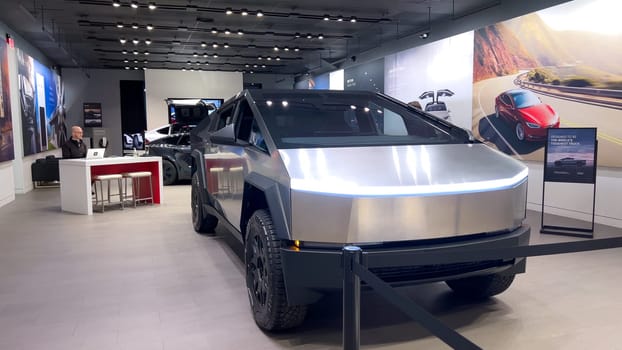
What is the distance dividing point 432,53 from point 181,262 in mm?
7746

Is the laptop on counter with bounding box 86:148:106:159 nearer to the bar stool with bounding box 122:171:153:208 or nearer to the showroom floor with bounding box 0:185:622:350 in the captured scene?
the bar stool with bounding box 122:171:153:208

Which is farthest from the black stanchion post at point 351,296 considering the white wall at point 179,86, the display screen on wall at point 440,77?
the white wall at point 179,86

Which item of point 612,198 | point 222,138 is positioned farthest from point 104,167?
point 612,198

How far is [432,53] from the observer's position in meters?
10.2

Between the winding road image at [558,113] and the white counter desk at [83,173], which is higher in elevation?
the winding road image at [558,113]

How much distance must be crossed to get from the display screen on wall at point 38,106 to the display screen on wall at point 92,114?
3360mm

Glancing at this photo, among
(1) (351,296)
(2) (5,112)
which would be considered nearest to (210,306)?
(1) (351,296)

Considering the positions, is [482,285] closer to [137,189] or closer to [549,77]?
[549,77]

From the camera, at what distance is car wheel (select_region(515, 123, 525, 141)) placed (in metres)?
7.70

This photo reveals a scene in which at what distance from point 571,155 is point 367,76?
831 cm

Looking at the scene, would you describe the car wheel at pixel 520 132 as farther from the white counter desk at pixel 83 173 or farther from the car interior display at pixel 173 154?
the car interior display at pixel 173 154

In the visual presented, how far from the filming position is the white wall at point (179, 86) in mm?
17234

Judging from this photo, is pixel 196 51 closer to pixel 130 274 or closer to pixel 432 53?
pixel 432 53

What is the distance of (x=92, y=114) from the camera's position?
19938mm
